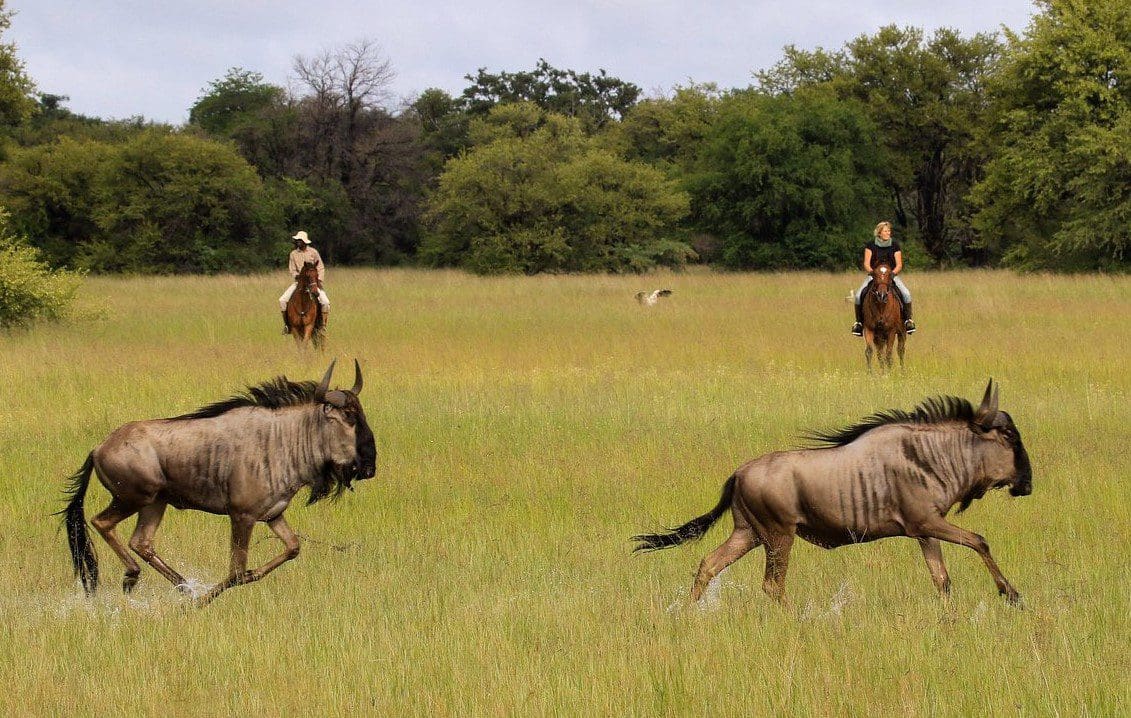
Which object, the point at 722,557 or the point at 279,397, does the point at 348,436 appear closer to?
the point at 279,397

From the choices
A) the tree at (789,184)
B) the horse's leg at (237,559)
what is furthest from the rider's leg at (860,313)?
the tree at (789,184)

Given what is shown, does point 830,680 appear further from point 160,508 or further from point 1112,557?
point 160,508

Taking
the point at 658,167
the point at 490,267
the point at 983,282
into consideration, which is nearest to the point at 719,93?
the point at 658,167

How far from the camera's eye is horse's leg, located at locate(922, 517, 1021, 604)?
596 cm

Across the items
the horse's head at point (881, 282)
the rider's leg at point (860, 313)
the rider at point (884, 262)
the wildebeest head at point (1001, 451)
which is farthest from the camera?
the rider's leg at point (860, 313)

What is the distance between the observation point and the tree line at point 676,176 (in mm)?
44656

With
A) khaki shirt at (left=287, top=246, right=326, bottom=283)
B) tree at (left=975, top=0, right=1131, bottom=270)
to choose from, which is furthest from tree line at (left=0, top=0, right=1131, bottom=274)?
khaki shirt at (left=287, top=246, right=326, bottom=283)

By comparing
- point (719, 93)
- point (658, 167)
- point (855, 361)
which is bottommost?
point (855, 361)

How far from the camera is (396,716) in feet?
15.7

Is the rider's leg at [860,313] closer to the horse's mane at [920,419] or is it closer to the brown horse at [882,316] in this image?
the brown horse at [882,316]

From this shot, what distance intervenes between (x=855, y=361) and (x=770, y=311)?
8.02 meters

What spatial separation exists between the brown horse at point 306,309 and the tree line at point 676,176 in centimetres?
2270

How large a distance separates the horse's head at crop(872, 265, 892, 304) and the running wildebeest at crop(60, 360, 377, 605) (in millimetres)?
12210

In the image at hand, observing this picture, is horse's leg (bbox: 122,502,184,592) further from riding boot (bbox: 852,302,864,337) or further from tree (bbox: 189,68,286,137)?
tree (bbox: 189,68,286,137)
